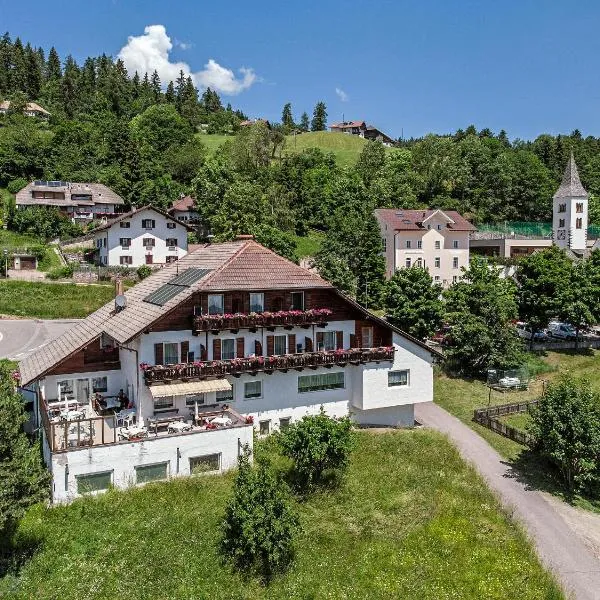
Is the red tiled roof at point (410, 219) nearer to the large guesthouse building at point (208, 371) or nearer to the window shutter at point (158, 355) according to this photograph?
the large guesthouse building at point (208, 371)

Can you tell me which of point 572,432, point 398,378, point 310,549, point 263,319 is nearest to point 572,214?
point 398,378

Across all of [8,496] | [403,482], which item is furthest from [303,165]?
[8,496]

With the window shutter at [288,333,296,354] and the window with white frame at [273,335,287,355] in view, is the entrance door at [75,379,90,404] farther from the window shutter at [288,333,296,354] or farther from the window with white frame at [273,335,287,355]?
the window shutter at [288,333,296,354]

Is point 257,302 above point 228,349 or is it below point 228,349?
above

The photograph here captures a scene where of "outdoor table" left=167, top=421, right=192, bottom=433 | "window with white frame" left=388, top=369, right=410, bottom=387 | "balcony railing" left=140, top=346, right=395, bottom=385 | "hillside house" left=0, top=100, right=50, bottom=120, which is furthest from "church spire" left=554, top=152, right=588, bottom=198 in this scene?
"hillside house" left=0, top=100, right=50, bottom=120

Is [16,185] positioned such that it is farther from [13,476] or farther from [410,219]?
[13,476]

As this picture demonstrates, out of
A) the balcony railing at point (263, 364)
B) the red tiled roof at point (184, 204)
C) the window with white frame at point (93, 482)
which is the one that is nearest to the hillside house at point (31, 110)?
the red tiled roof at point (184, 204)

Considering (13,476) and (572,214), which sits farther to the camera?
(572,214)
